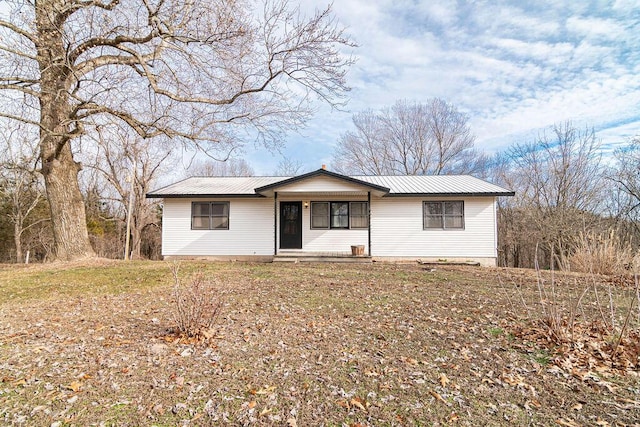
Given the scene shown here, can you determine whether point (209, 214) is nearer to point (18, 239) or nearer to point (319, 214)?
point (319, 214)

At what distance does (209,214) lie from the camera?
44.0ft

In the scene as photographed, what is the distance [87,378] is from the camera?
118 inches

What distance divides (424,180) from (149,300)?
493 inches

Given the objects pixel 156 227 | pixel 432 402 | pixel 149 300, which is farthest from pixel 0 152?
pixel 432 402

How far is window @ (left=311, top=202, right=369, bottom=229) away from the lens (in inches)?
529

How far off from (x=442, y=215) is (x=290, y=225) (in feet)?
19.7

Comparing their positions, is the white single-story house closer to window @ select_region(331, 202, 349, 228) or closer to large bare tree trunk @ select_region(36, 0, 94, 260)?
window @ select_region(331, 202, 349, 228)

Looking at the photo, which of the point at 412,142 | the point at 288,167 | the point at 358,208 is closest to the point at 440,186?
the point at 358,208

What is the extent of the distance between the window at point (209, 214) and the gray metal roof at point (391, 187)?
1.70 ft

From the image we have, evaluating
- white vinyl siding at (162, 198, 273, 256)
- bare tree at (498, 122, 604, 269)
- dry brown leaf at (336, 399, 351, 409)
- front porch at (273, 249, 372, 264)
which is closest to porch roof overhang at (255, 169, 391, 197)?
white vinyl siding at (162, 198, 273, 256)

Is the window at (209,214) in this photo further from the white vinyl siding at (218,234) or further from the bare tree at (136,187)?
the bare tree at (136,187)

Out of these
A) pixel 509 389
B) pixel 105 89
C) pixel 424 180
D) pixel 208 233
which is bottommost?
pixel 509 389

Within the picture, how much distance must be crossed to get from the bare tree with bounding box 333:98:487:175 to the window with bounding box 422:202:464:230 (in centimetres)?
1478

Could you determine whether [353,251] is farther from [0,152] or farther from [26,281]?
[0,152]
